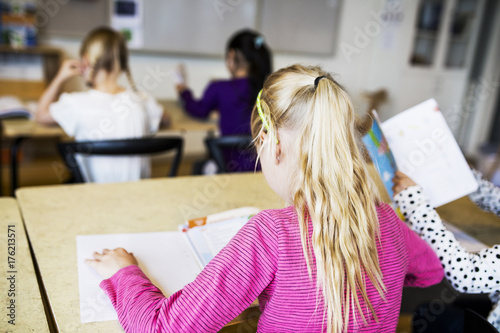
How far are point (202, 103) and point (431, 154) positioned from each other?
145 cm

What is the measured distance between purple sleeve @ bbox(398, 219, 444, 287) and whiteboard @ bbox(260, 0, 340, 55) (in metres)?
3.62

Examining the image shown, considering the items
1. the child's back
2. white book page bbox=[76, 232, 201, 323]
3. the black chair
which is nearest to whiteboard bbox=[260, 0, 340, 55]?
the child's back

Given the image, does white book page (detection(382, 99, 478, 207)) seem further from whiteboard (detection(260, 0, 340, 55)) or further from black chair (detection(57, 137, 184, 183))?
whiteboard (detection(260, 0, 340, 55))

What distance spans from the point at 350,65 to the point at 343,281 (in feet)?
14.8

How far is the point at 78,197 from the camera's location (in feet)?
4.00

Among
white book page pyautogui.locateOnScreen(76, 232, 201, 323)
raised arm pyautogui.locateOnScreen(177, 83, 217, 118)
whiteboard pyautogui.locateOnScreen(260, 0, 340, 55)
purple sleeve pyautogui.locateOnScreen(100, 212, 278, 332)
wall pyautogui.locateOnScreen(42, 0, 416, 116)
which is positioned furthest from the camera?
whiteboard pyautogui.locateOnScreen(260, 0, 340, 55)

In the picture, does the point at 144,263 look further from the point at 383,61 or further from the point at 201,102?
the point at 383,61

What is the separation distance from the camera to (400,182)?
1.08 m

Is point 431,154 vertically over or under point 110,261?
over

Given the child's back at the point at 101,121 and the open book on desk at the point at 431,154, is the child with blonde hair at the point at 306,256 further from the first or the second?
the child's back at the point at 101,121

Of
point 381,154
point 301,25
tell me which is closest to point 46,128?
point 381,154

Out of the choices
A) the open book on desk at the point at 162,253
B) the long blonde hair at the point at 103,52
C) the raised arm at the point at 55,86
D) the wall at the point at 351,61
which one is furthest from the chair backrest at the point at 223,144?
the wall at the point at 351,61

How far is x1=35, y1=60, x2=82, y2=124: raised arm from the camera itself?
6.11ft

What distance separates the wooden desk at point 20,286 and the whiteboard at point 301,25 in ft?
11.8
